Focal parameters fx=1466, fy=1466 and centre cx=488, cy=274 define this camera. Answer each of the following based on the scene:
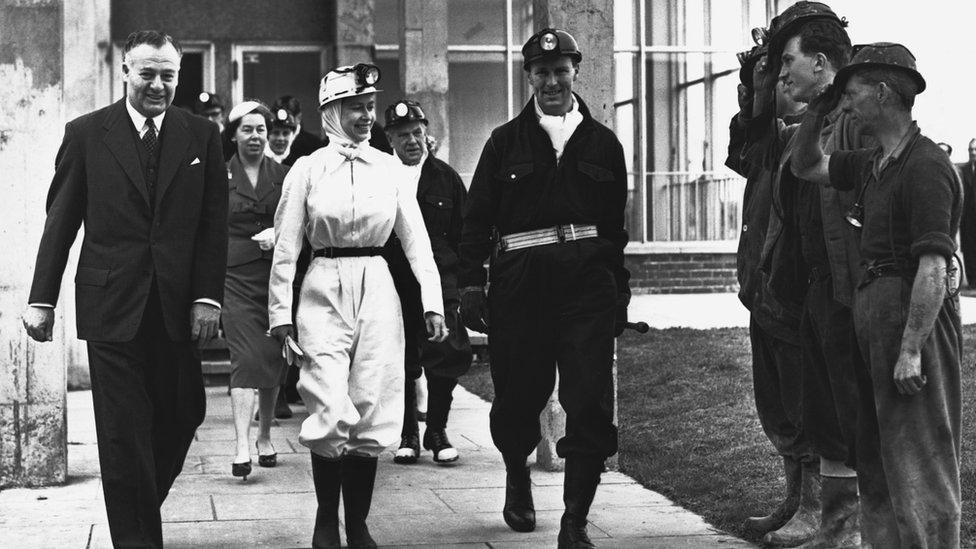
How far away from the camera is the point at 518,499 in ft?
21.9

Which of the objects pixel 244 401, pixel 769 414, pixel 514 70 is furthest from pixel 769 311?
pixel 514 70

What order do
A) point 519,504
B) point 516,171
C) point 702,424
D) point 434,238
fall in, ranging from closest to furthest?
point 516,171 < point 519,504 < point 434,238 < point 702,424

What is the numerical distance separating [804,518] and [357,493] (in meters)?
1.88

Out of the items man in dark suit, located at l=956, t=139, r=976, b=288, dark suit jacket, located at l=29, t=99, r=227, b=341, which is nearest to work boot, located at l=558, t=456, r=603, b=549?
dark suit jacket, located at l=29, t=99, r=227, b=341

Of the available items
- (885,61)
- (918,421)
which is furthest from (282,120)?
(918,421)

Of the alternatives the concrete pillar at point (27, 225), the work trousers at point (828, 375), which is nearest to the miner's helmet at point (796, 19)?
the work trousers at point (828, 375)

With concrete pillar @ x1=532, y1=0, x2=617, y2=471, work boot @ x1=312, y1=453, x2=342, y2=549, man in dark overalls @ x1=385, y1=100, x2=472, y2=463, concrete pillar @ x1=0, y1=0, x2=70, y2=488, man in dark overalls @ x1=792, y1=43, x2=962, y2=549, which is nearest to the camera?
man in dark overalls @ x1=792, y1=43, x2=962, y2=549

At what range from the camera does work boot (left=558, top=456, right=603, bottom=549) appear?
6.04 meters

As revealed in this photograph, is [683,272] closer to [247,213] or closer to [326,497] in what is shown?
[247,213]

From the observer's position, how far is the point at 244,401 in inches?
328

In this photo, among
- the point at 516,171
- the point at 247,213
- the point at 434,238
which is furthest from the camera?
the point at 434,238

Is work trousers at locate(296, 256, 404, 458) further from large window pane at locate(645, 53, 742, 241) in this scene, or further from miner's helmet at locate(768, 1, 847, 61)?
large window pane at locate(645, 53, 742, 241)

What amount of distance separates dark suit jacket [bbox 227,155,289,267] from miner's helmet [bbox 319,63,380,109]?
2.47 m

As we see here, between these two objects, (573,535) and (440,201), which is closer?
(573,535)
